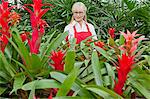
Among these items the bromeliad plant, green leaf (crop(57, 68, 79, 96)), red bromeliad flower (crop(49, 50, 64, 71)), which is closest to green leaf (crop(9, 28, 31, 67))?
the bromeliad plant

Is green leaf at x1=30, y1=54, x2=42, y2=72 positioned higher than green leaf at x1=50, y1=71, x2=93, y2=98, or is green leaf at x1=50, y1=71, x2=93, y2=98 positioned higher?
green leaf at x1=30, y1=54, x2=42, y2=72

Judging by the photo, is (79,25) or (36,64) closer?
(36,64)

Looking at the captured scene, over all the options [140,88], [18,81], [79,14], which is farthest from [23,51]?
[79,14]

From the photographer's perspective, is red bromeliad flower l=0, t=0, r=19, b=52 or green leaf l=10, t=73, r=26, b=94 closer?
green leaf l=10, t=73, r=26, b=94

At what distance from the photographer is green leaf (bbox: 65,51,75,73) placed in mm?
2086

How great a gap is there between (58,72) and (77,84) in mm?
123

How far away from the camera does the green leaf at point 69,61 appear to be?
2086 mm

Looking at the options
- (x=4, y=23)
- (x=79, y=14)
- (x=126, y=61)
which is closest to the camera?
(x=126, y=61)

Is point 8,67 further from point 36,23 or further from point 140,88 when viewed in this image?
point 140,88

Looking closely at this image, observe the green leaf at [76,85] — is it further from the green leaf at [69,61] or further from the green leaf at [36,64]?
the green leaf at [36,64]

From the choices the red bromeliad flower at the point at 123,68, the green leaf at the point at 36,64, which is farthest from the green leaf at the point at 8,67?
the red bromeliad flower at the point at 123,68

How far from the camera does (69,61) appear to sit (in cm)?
209

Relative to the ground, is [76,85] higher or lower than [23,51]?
lower

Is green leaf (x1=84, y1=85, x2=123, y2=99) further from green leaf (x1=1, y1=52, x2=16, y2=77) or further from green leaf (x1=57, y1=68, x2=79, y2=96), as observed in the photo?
green leaf (x1=1, y1=52, x2=16, y2=77)
